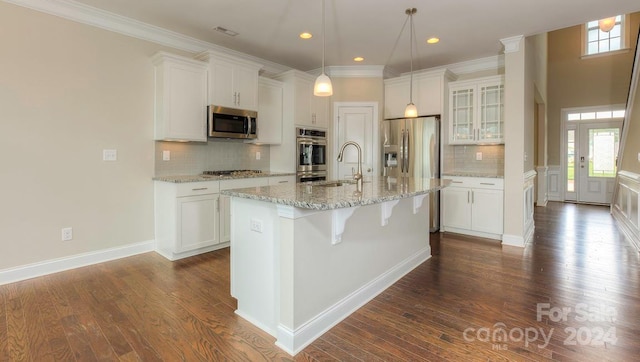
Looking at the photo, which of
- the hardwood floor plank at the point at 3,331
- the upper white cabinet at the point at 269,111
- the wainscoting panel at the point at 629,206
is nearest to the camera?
the hardwood floor plank at the point at 3,331

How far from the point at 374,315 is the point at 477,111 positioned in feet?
12.2

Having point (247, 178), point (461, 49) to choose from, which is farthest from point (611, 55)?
point (247, 178)

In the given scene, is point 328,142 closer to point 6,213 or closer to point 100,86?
point 100,86

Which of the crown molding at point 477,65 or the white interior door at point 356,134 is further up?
the crown molding at point 477,65

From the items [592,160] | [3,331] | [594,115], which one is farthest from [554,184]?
[3,331]

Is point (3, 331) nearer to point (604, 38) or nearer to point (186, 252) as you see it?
point (186, 252)

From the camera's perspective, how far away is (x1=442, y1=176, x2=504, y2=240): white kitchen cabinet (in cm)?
441

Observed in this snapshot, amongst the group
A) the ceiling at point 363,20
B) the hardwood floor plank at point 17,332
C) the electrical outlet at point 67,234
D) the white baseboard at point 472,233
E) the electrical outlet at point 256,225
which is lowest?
the hardwood floor plank at point 17,332

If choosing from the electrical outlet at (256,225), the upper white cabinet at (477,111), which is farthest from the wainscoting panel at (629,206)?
the electrical outlet at (256,225)

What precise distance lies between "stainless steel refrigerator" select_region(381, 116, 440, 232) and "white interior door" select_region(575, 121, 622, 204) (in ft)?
17.6

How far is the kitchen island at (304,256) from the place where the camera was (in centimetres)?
191

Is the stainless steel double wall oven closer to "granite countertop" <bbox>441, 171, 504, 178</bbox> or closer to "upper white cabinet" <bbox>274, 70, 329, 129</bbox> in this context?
"upper white cabinet" <bbox>274, 70, 329, 129</bbox>

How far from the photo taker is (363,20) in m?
3.61

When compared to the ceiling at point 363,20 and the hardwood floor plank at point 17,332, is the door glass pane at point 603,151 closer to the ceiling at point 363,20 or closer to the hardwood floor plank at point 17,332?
the ceiling at point 363,20
